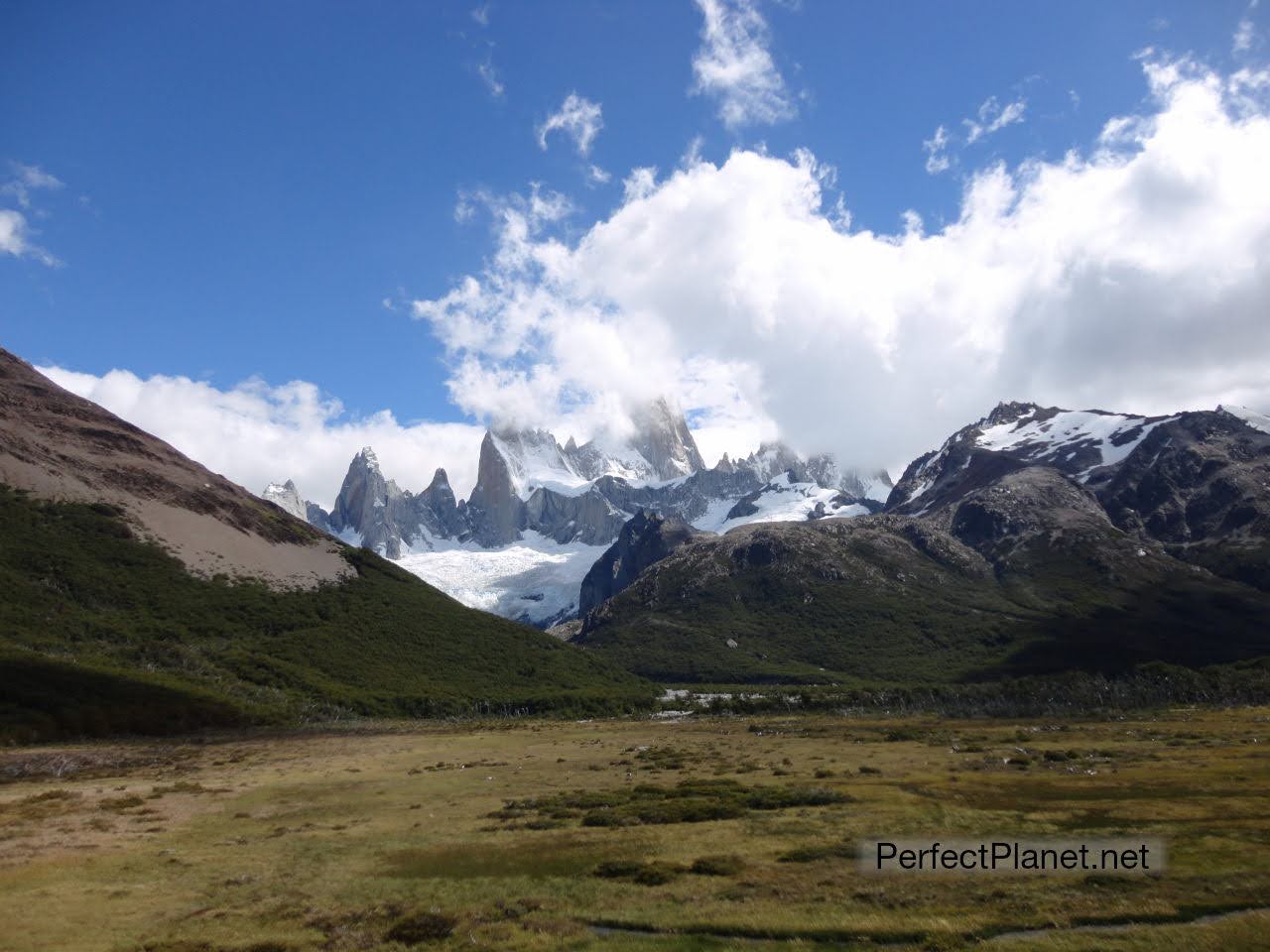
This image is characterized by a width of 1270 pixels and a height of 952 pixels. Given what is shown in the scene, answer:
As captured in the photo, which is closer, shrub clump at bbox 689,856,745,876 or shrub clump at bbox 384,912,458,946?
shrub clump at bbox 384,912,458,946

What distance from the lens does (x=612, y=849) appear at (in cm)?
4241

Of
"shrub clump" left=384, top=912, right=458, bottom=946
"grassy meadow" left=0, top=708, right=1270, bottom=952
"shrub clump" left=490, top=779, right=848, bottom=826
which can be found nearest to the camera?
"grassy meadow" left=0, top=708, right=1270, bottom=952

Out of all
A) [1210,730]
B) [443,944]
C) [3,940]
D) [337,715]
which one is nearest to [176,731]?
[337,715]

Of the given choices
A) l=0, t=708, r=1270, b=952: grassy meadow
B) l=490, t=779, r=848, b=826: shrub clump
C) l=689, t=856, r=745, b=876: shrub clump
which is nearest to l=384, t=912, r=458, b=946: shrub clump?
l=0, t=708, r=1270, b=952: grassy meadow

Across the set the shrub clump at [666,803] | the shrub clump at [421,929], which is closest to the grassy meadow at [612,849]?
the shrub clump at [421,929]

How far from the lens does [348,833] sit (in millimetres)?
48781

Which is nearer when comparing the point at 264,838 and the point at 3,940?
the point at 3,940

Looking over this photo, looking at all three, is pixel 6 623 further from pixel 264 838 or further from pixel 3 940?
pixel 3 940

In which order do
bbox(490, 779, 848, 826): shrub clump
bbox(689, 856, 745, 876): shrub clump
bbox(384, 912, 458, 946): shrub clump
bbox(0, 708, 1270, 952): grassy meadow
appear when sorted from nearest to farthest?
bbox(0, 708, 1270, 952): grassy meadow
bbox(384, 912, 458, 946): shrub clump
bbox(689, 856, 745, 876): shrub clump
bbox(490, 779, 848, 826): shrub clump

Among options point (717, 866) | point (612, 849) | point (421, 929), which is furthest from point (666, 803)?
point (421, 929)

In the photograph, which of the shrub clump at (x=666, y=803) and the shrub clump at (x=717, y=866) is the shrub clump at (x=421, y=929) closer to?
the shrub clump at (x=717, y=866)

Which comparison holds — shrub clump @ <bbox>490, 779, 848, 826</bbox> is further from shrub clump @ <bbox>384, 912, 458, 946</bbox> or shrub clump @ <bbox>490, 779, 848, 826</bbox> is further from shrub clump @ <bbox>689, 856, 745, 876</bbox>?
shrub clump @ <bbox>384, 912, 458, 946</bbox>

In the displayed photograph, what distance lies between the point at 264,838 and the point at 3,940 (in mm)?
19905

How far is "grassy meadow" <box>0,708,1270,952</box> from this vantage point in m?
28.1
